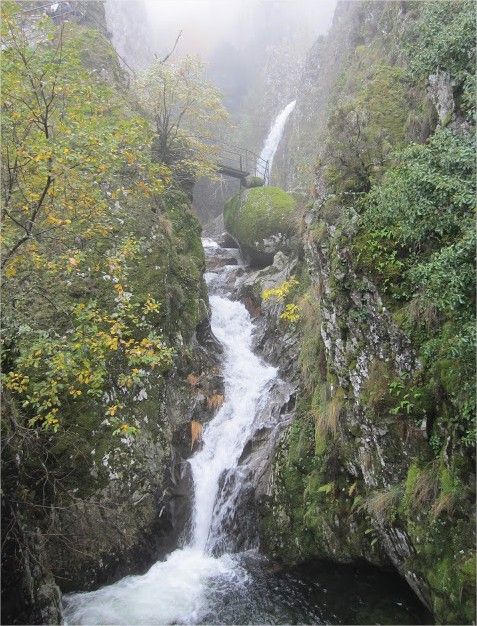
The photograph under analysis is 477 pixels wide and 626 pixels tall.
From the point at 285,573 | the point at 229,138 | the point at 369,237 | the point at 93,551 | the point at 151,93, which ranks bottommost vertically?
the point at 285,573

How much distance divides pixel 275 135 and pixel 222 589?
3303 centimetres

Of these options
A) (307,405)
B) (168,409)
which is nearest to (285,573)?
(307,405)

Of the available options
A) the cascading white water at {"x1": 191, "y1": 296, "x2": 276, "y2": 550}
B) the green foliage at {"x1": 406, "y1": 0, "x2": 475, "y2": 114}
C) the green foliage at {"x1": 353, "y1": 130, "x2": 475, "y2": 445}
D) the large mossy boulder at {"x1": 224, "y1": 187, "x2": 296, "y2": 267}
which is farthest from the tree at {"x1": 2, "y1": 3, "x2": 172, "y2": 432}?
the large mossy boulder at {"x1": 224, "y1": 187, "x2": 296, "y2": 267}

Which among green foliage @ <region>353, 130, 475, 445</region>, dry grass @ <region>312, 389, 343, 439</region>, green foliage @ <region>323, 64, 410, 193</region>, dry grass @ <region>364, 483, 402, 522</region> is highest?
green foliage @ <region>323, 64, 410, 193</region>

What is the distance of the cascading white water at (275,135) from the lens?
33.5m

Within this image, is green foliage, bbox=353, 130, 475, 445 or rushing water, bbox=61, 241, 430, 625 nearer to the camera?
green foliage, bbox=353, 130, 475, 445

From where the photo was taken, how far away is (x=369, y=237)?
25.0 feet

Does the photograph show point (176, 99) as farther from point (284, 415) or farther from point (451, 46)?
point (284, 415)

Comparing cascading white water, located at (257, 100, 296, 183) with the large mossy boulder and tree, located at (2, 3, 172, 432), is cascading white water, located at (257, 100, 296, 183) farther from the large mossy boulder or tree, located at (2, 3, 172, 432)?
tree, located at (2, 3, 172, 432)

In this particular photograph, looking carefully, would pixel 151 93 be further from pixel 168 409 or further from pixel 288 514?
pixel 288 514

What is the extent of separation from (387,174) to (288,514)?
23.9 feet

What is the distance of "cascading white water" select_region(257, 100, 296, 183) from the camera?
3353cm

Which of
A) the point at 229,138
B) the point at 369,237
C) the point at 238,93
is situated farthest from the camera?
the point at 238,93

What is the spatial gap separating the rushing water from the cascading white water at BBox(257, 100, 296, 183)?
26.2 m
